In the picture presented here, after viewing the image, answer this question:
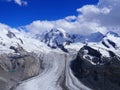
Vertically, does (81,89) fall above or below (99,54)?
below

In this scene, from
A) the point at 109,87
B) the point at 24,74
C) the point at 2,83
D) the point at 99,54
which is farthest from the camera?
the point at 99,54

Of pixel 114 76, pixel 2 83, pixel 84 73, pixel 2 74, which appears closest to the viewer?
pixel 114 76

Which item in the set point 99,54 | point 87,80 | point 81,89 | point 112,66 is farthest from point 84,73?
point 99,54

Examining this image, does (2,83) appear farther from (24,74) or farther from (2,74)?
(24,74)

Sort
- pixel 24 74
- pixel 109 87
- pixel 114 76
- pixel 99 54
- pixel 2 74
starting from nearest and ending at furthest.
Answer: pixel 109 87
pixel 114 76
pixel 2 74
pixel 24 74
pixel 99 54

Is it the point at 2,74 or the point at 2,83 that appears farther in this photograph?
the point at 2,74

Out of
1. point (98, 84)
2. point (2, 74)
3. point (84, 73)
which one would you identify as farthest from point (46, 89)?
point (2, 74)

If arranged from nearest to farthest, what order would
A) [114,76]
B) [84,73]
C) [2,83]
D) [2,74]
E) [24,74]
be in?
[114,76]
[2,83]
[84,73]
[2,74]
[24,74]

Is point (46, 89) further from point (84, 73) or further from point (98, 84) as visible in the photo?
point (84, 73)

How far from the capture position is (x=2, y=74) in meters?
131

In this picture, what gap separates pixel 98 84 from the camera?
96.5 meters

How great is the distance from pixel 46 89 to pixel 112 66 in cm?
2202

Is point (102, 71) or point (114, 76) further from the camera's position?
point (102, 71)

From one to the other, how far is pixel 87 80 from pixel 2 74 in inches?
1514
